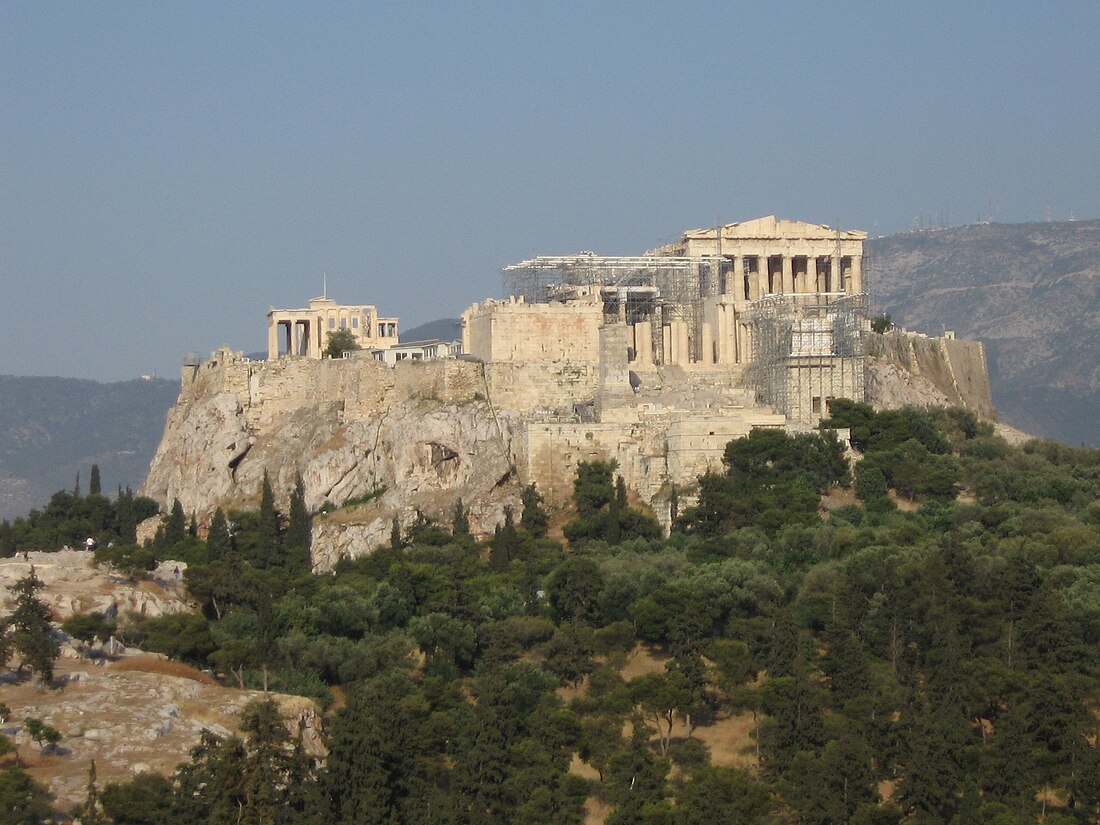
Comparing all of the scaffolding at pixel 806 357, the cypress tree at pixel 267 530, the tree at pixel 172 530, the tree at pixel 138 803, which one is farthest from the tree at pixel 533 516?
the tree at pixel 138 803

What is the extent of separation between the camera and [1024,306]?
18038 centimetres

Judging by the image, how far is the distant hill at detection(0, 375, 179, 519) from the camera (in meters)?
169

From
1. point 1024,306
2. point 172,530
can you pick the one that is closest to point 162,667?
point 172,530

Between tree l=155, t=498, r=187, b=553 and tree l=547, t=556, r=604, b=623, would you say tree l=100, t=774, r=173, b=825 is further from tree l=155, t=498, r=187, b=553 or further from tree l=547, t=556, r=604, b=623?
tree l=155, t=498, r=187, b=553

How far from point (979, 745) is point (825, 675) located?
5261mm

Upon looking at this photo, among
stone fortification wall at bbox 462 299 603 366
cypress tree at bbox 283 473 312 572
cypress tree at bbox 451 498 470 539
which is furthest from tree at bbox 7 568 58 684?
stone fortification wall at bbox 462 299 603 366

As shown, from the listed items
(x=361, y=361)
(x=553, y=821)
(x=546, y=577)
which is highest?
(x=361, y=361)

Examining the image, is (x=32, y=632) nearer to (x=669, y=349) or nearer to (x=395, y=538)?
(x=395, y=538)

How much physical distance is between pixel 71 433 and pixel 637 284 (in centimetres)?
11817

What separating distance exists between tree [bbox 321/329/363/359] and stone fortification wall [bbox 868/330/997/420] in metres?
17.6

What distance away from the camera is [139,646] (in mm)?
54688

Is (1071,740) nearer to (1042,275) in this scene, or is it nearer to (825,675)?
(825,675)

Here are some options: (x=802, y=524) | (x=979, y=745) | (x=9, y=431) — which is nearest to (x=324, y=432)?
(x=802, y=524)

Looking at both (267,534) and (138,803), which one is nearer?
(138,803)
